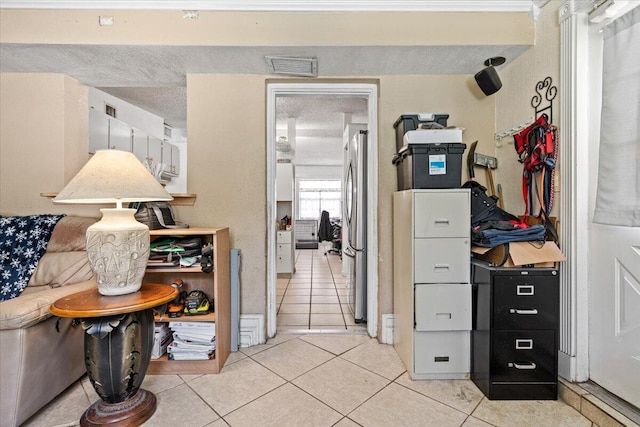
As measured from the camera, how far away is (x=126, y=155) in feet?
4.54

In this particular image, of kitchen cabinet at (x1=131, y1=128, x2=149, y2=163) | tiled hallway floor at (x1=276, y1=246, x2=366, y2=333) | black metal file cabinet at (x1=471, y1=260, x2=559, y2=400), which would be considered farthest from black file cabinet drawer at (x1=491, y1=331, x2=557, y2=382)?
kitchen cabinet at (x1=131, y1=128, x2=149, y2=163)

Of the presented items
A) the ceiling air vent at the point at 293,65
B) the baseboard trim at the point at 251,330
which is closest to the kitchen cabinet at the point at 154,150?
the ceiling air vent at the point at 293,65

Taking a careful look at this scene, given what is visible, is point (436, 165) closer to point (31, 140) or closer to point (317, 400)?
point (317, 400)

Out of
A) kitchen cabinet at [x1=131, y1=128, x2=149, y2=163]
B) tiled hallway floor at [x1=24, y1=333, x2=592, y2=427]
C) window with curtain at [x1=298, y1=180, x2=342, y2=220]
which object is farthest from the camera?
window with curtain at [x1=298, y1=180, x2=342, y2=220]

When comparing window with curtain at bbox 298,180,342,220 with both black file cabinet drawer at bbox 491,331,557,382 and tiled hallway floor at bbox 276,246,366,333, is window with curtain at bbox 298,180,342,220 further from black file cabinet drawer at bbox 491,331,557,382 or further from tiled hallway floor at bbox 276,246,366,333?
black file cabinet drawer at bbox 491,331,557,382

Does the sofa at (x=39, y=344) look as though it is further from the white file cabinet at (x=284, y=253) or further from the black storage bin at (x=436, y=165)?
the white file cabinet at (x=284, y=253)

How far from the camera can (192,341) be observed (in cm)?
179

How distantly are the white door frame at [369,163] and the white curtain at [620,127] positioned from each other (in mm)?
1294

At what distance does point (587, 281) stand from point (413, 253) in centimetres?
94

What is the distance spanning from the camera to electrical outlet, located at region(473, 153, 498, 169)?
1.98 meters

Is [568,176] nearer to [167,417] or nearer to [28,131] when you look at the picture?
[167,417]

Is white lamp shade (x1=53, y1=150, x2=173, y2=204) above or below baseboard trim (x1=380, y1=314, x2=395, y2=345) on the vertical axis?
above

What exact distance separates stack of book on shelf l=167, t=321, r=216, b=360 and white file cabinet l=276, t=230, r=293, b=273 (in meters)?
2.39

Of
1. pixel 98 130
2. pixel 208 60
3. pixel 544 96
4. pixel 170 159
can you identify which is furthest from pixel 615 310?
pixel 170 159
